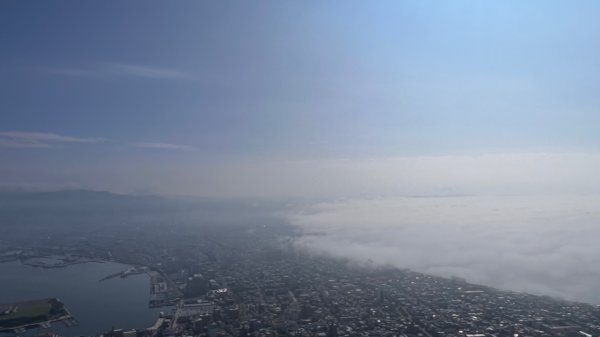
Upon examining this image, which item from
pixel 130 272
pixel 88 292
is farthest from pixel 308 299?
pixel 130 272

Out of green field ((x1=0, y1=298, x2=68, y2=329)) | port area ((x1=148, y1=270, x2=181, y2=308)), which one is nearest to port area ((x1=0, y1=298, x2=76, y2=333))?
green field ((x1=0, y1=298, x2=68, y2=329))

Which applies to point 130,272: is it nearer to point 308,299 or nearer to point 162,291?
point 162,291

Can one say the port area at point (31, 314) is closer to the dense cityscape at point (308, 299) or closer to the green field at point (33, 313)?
the green field at point (33, 313)

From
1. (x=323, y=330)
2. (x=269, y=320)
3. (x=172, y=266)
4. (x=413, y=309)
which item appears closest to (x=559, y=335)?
(x=413, y=309)

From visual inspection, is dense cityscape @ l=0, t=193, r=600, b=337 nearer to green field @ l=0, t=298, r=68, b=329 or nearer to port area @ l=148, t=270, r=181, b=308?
port area @ l=148, t=270, r=181, b=308

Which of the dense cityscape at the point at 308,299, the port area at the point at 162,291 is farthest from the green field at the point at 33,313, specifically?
the port area at the point at 162,291

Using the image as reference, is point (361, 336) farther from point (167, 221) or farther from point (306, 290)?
point (167, 221)
